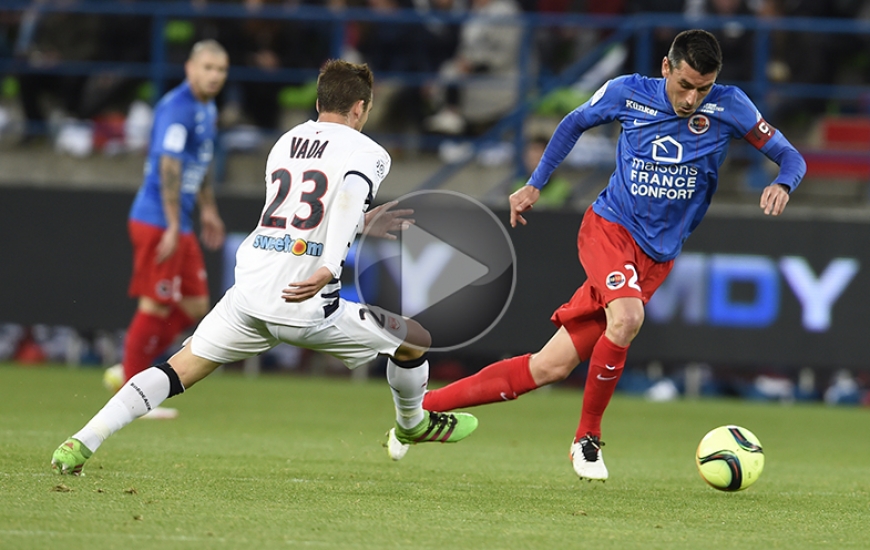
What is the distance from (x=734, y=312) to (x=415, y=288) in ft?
10.4

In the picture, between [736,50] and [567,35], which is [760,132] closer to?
[736,50]

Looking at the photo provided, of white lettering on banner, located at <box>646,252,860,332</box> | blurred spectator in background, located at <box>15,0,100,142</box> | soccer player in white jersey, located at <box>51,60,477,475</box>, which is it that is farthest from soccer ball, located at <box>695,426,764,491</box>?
blurred spectator in background, located at <box>15,0,100,142</box>

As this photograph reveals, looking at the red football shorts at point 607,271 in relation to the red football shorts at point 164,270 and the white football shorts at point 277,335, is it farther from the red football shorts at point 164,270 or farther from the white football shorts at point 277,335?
the red football shorts at point 164,270

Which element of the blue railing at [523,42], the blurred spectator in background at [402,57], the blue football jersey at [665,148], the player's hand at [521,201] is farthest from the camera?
the blurred spectator in background at [402,57]

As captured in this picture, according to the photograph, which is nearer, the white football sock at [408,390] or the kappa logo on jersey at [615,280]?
the white football sock at [408,390]

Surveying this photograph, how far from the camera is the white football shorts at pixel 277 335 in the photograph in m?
5.99

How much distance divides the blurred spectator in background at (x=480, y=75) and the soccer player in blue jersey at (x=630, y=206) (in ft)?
25.0

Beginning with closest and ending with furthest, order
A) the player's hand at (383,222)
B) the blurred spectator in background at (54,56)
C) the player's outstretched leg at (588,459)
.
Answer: the player's hand at (383,222) → the player's outstretched leg at (588,459) → the blurred spectator in background at (54,56)

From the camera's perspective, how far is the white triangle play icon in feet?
41.0

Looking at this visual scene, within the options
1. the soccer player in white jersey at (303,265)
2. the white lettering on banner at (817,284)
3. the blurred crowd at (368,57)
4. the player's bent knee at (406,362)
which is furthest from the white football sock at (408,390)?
the blurred crowd at (368,57)

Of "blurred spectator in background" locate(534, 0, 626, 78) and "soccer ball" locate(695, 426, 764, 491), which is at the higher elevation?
"blurred spectator in background" locate(534, 0, 626, 78)

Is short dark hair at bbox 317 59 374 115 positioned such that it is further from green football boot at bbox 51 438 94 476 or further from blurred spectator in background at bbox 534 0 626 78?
blurred spectator in background at bbox 534 0 626 78

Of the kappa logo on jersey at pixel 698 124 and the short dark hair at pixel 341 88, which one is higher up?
the short dark hair at pixel 341 88
